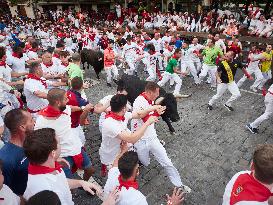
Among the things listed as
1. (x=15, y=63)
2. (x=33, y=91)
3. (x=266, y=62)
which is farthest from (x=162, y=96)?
(x=266, y=62)

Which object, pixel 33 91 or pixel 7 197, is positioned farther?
pixel 33 91

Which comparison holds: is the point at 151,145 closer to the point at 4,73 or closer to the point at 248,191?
the point at 248,191

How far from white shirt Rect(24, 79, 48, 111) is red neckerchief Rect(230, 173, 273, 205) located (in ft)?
16.1

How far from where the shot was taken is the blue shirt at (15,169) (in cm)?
323

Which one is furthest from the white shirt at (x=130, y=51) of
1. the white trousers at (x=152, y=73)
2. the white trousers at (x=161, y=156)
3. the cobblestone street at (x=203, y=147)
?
the white trousers at (x=161, y=156)

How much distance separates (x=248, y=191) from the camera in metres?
2.70

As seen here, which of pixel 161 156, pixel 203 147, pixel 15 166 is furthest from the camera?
pixel 203 147

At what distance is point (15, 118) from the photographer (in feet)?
11.7

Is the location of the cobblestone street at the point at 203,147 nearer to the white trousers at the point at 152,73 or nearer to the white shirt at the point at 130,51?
the white trousers at the point at 152,73

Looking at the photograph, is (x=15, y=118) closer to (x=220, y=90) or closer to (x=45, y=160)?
(x=45, y=160)

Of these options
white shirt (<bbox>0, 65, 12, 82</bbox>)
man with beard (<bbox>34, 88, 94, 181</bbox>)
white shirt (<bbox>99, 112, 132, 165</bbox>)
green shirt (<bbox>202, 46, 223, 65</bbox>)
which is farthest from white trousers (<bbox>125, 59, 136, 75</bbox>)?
man with beard (<bbox>34, 88, 94, 181</bbox>)

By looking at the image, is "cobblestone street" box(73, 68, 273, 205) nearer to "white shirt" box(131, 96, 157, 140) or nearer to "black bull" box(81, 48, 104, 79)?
"white shirt" box(131, 96, 157, 140)

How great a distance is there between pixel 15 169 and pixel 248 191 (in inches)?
102

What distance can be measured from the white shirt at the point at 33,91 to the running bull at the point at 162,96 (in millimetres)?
1893
